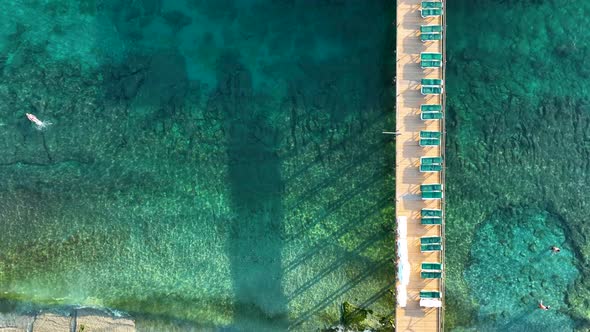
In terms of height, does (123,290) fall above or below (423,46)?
below

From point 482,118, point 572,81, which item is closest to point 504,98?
point 482,118

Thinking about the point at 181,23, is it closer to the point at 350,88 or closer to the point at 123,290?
the point at 350,88

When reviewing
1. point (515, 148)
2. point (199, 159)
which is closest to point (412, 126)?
point (515, 148)

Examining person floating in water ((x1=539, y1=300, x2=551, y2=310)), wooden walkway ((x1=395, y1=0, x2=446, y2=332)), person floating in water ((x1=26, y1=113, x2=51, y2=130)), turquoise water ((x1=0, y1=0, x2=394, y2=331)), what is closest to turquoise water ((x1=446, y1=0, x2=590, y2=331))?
person floating in water ((x1=539, y1=300, x2=551, y2=310))

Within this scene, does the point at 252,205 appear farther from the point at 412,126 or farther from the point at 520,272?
the point at 520,272

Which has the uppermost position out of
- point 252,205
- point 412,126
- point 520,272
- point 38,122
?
→ point 38,122

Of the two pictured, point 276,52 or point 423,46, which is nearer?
point 423,46

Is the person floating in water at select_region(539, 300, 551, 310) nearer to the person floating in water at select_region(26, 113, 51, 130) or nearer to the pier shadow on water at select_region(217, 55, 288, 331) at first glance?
the pier shadow on water at select_region(217, 55, 288, 331)

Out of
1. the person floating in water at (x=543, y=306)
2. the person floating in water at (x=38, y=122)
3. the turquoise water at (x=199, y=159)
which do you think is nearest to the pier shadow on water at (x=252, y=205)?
the turquoise water at (x=199, y=159)
